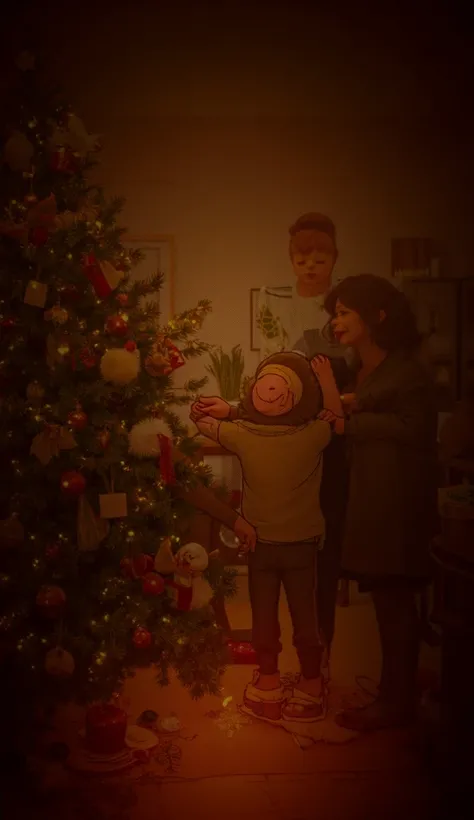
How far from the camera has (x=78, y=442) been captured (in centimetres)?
265

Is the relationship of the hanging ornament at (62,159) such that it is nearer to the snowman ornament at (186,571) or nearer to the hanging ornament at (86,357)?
the hanging ornament at (86,357)

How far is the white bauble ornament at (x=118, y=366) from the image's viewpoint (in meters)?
2.59

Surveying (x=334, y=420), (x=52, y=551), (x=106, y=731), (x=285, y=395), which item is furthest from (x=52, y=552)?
(x=334, y=420)

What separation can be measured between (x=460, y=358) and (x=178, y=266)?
117cm

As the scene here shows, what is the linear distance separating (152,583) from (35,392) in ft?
2.51

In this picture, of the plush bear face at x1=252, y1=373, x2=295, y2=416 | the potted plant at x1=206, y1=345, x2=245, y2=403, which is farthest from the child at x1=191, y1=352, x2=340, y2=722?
the potted plant at x1=206, y1=345, x2=245, y2=403

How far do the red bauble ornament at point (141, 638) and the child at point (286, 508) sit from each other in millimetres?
498

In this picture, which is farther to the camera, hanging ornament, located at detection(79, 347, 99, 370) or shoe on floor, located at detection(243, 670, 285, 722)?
shoe on floor, located at detection(243, 670, 285, 722)

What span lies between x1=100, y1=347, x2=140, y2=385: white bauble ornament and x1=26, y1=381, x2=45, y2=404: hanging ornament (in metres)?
0.21

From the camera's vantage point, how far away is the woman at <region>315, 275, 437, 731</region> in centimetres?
291

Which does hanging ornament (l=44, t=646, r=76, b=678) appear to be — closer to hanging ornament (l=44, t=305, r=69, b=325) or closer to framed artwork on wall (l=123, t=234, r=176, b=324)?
hanging ornament (l=44, t=305, r=69, b=325)

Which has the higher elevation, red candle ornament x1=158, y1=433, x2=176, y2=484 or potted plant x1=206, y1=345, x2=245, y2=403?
potted plant x1=206, y1=345, x2=245, y2=403

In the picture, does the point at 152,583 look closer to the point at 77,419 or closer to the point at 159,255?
the point at 77,419

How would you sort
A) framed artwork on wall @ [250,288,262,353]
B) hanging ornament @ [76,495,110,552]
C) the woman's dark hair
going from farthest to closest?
framed artwork on wall @ [250,288,262,353] → the woman's dark hair → hanging ornament @ [76,495,110,552]
